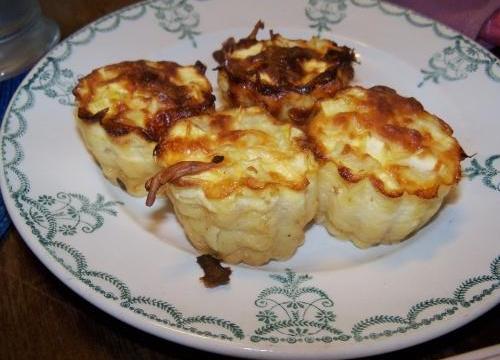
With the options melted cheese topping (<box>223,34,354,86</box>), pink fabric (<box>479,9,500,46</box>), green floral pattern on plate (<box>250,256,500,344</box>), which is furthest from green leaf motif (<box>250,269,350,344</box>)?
pink fabric (<box>479,9,500,46</box>)

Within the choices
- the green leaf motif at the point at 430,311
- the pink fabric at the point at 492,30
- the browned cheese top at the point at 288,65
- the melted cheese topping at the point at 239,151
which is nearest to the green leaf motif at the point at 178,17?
the browned cheese top at the point at 288,65

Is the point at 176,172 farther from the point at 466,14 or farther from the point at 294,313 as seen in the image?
the point at 466,14

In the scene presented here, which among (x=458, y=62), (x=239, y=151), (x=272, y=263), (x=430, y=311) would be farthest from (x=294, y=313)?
(x=458, y=62)

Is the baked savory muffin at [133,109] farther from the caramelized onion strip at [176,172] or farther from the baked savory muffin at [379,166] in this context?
the baked savory muffin at [379,166]

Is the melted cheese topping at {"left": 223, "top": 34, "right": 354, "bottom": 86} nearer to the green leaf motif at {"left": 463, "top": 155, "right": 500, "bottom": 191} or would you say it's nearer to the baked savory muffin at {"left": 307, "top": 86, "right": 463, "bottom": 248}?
the baked savory muffin at {"left": 307, "top": 86, "right": 463, "bottom": 248}

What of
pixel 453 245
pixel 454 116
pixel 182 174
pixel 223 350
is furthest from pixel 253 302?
pixel 454 116

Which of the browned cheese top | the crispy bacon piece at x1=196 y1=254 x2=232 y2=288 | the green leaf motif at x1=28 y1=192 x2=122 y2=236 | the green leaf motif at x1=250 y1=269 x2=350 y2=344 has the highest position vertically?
the browned cheese top

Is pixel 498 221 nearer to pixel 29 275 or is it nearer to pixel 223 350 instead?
pixel 223 350
